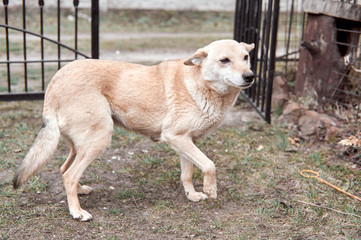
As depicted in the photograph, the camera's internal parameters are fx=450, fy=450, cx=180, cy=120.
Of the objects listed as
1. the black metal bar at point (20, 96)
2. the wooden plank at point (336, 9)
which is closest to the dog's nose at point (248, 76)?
the wooden plank at point (336, 9)

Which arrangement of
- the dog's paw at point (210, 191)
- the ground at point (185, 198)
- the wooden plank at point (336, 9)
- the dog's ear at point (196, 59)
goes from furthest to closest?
the wooden plank at point (336, 9) < the dog's paw at point (210, 191) < the dog's ear at point (196, 59) < the ground at point (185, 198)

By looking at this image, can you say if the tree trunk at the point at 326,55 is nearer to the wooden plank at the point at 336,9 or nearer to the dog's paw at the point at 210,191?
the wooden plank at the point at 336,9

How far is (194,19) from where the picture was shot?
1377cm

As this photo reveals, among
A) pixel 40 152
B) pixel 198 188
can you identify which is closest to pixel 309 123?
pixel 198 188

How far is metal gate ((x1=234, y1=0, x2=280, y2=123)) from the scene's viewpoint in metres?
6.03

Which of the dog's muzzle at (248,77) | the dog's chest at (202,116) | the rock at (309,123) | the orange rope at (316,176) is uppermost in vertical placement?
the dog's muzzle at (248,77)

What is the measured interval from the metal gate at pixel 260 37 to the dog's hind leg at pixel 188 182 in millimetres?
2152

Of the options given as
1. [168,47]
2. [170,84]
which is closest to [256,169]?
[170,84]

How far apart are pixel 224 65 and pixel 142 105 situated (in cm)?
85

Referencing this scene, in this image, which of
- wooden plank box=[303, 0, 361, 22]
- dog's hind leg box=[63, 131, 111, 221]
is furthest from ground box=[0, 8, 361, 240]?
wooden plank box=[303, 0, 361, 22]

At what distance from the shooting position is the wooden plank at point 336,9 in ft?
18.8

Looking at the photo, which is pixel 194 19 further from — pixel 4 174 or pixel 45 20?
pixel 4 174

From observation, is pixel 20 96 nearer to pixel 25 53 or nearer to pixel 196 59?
pixel 25 53

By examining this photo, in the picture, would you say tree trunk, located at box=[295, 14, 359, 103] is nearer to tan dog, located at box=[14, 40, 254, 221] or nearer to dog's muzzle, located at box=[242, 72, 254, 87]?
tan dog, located at box=[14, 40, 254, 221]
